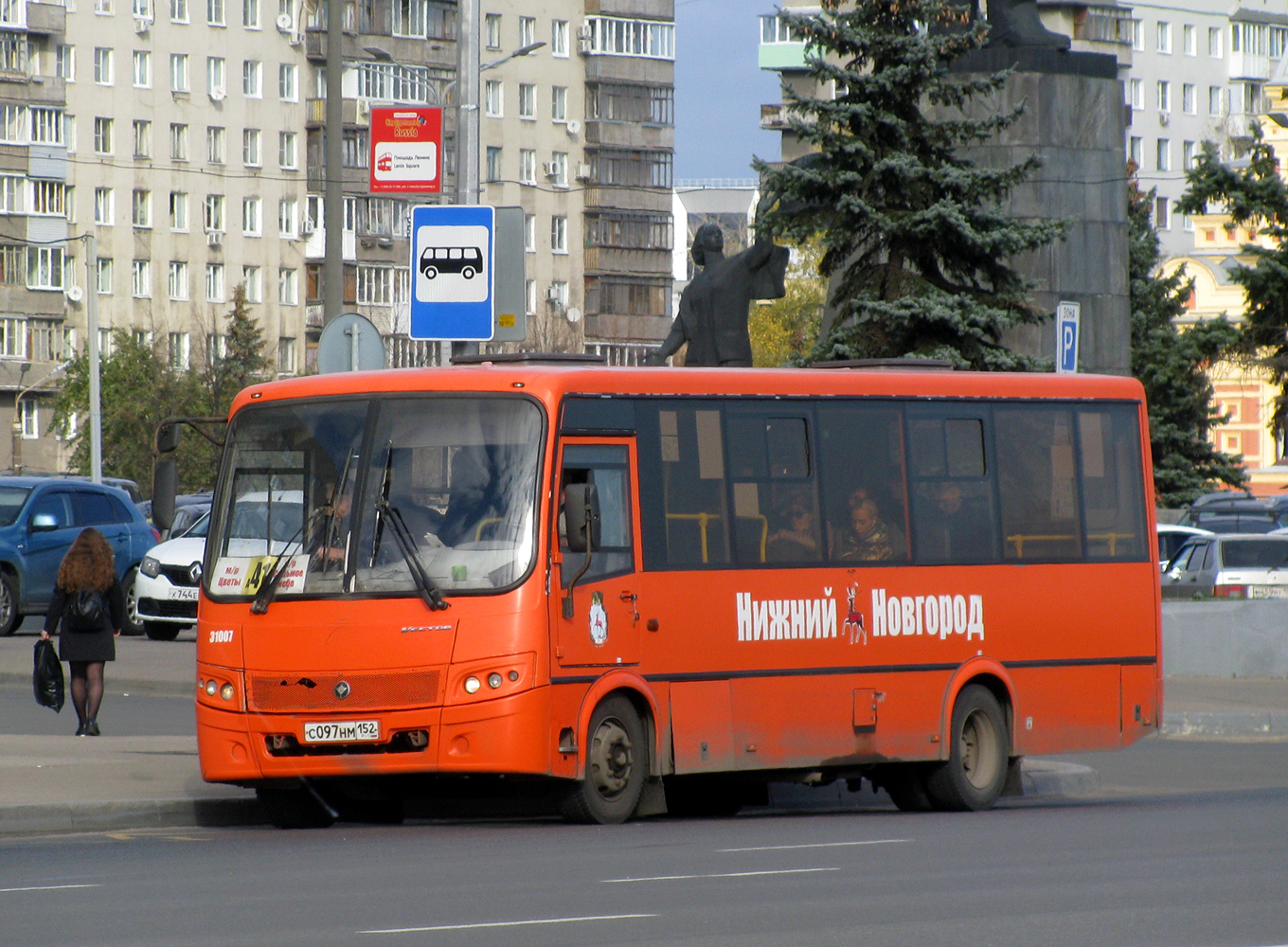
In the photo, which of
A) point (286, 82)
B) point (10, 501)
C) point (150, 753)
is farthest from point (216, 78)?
point (150, 753)

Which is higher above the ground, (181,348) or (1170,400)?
(181,348)

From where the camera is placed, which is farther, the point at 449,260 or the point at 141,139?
the point at 141,139

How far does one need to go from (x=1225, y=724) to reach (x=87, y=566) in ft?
33.2

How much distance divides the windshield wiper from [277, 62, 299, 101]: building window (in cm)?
9325

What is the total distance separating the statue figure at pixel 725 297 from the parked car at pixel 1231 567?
43.1 feet

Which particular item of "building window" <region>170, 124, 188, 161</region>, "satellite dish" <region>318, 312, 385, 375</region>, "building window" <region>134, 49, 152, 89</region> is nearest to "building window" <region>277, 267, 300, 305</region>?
"building window" <region>170, 124, 188, 161</region>

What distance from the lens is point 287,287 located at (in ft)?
351

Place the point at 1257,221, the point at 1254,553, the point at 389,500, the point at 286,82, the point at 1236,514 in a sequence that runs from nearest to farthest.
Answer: the point at 389,500 < the point at 1254,553 < the point at 1257,221 < the point at 1236,514 < the point at 286,82

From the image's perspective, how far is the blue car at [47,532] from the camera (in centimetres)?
3111

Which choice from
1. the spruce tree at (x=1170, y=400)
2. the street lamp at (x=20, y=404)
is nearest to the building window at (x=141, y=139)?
the street lamp at (x=20, y=404)

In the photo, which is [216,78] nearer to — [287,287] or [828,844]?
[287,287]

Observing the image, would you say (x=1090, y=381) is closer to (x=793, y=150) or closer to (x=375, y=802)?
(x=375, y=802)

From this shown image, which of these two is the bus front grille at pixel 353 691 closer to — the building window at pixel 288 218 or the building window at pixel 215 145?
the building window at pixel 215 145

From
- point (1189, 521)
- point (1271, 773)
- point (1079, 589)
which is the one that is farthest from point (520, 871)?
point (1189, 521)
